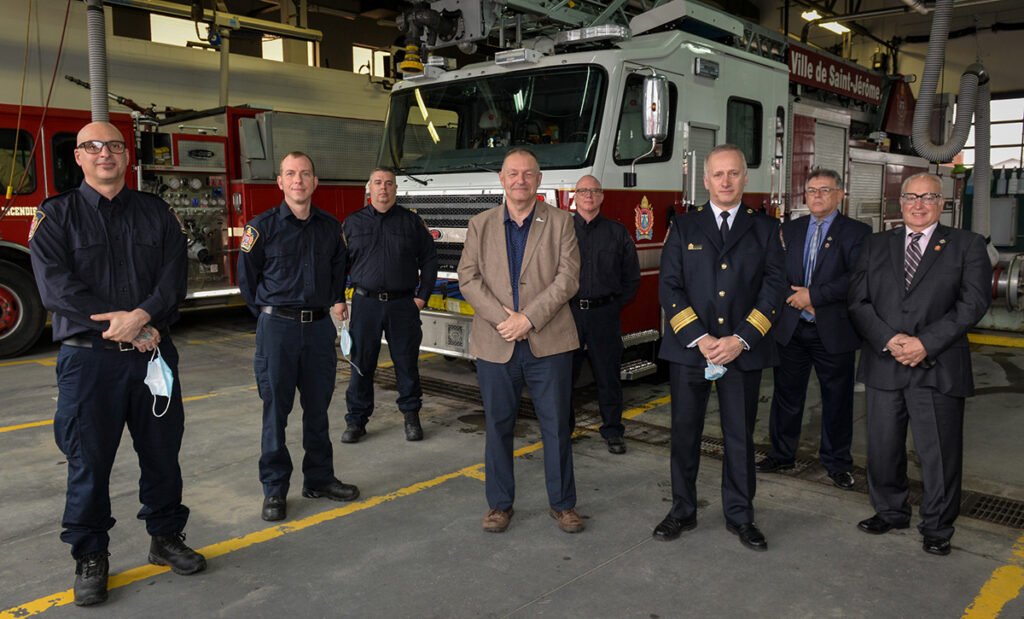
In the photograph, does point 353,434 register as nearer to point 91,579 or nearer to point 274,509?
point 274,509

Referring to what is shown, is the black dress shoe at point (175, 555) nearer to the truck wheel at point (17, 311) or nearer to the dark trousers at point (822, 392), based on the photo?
the dark trousers at point (822, 392)

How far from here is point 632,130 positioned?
19.4 ft

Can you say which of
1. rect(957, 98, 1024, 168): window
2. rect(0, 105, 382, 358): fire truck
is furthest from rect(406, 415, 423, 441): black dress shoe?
rect(957, 98, 1024, 168): window

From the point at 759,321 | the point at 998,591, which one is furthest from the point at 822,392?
the point at 998,591

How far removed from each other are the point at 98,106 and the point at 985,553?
852 cm

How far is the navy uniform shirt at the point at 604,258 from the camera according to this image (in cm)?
527

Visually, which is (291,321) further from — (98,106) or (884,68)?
(884,68)

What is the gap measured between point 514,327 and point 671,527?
49.0 inches

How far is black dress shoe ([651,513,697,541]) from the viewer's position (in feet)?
12.8

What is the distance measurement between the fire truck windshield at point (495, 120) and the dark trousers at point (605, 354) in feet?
3.74

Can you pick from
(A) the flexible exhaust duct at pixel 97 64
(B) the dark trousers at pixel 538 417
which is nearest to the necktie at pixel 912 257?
(B) the dark trousers at pixel 538 417

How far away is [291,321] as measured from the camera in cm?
420

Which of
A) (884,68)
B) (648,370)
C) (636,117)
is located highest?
(884,68)

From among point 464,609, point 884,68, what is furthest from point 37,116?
point 884,68
